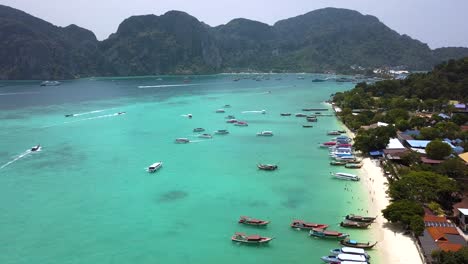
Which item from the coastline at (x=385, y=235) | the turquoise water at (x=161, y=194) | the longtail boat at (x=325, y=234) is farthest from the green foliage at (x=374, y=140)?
the longtail boat at (x=325, y=234)

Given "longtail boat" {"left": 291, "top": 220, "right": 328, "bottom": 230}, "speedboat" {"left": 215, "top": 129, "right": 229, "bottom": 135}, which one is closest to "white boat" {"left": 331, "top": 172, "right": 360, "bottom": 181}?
"longtail boat" {"left": 291, "top": 220, "right": 328, "bottom": 230}

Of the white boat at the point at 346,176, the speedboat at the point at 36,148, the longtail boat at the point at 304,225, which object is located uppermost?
the white boat at the point at 346,176

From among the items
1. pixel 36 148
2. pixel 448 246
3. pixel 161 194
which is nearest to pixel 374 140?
pixel 448 246

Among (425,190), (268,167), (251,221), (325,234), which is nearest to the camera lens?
(325,234)

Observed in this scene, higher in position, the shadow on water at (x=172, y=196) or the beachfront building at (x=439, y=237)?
the beachfront building at (x=439, y=237)

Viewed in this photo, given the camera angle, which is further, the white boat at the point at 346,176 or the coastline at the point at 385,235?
the white boat at the point at 346,176

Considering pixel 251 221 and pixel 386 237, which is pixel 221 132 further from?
pixel 386 237

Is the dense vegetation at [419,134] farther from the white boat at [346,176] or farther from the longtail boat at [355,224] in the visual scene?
the white boat at [346,176]
